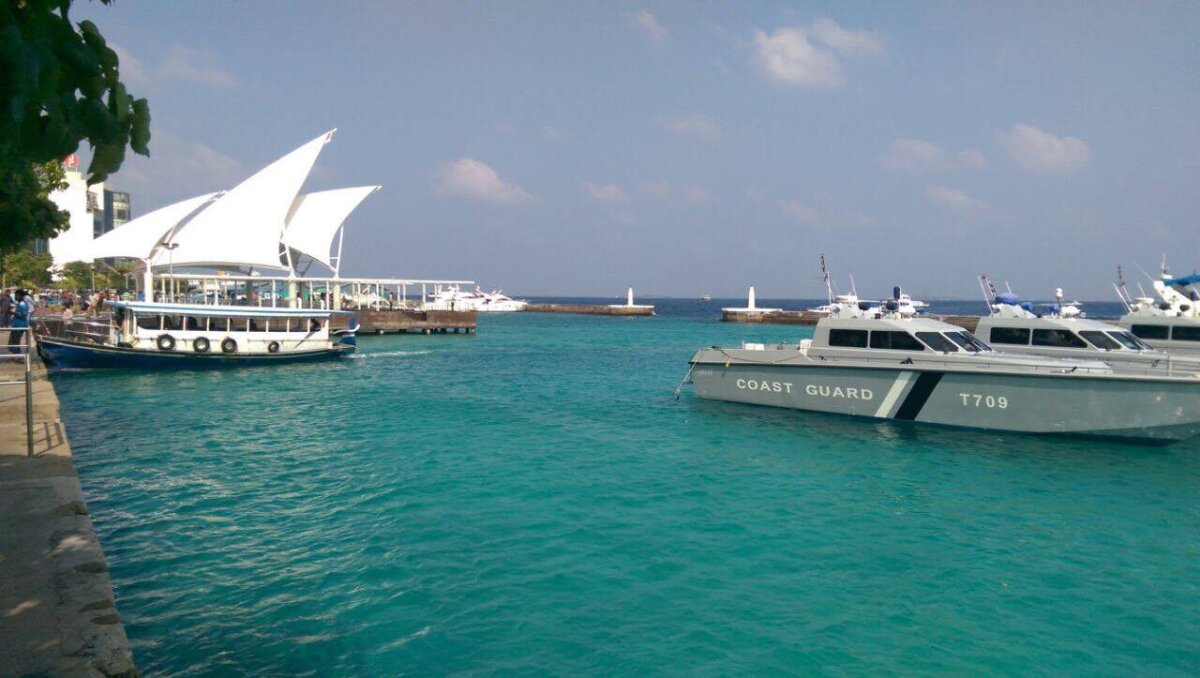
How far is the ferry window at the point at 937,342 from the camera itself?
720 inches

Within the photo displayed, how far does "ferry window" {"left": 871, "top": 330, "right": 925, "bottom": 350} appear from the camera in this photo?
18578 millimetres

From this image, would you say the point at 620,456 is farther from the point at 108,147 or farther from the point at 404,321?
the point at 404,321

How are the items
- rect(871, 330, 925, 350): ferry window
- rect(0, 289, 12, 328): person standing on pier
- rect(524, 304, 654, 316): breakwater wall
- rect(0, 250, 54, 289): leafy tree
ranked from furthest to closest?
rect(524, 304, 654, 316): breakwater wall < rect(0, 250, 54, 289): leafy tree < rect(0, 289, 12, 328): person standing on pier < rect(871, 330, 925, 350): ferry window

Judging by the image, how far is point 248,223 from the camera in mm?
41812

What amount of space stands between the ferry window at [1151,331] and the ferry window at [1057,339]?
15.4 ft

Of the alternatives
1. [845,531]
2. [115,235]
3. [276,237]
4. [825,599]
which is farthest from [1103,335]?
[115,235]

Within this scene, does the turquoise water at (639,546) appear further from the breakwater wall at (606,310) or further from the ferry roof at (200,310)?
the breakwater wall at (606,310)

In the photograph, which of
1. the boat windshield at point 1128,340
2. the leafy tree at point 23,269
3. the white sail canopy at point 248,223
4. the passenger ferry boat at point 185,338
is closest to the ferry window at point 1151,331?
the boat windshield at point 1128,340

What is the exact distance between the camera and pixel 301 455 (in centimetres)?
1528

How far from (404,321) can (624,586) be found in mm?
56871

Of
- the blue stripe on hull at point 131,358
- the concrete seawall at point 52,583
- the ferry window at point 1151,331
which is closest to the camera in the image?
the concrete seawall at point 52,583

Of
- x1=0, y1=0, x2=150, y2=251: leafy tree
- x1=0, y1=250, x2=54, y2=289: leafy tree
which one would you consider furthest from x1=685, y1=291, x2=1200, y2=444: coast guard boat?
x1=0, y1=250, x2=54, y2=289: leafy tree

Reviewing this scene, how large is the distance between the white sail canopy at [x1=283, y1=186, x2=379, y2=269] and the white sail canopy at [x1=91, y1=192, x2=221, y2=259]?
7.04m

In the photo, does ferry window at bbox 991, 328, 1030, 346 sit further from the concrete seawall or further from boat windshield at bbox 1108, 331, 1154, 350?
the concrete seawall
